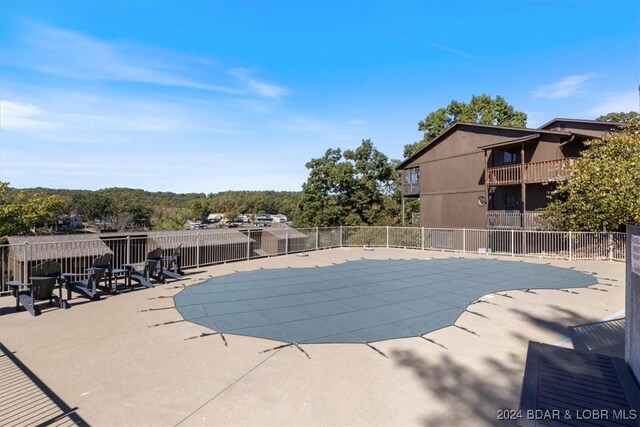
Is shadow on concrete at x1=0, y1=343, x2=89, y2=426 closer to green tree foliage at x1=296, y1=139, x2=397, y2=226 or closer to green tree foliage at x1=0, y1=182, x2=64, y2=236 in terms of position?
green tree foliage at x1=0, y1=182, x2=64, y2=236

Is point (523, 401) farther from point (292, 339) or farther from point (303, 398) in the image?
point (292, 339)

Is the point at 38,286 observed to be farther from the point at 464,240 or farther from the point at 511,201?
the point at 511,201

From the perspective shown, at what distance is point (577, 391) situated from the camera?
10.2 feet

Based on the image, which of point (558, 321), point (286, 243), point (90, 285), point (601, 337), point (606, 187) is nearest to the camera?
point (601, 337)

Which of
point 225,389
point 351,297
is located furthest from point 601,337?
point 225,389

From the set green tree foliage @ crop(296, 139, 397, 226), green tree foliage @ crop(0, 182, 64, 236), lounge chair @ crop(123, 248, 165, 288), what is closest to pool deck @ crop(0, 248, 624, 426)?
lounge chair @ crop(123, 248, 165, 288)

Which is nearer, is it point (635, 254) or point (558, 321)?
point (635, 254)

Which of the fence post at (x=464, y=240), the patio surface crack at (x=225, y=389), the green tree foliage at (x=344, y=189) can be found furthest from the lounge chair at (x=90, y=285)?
the green tree foliage at (x=344, y=189)

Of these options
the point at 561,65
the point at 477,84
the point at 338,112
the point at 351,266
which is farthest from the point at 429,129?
the point at 351,266

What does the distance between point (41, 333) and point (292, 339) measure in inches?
159

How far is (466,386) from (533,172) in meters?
19.0

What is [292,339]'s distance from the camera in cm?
531

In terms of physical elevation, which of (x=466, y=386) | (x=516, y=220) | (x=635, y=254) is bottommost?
(x=466, y=386)

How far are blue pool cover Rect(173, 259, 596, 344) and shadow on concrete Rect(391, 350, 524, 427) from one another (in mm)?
1113
